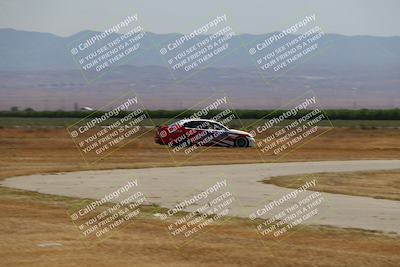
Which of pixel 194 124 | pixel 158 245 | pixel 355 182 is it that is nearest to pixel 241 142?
pixel 194 124

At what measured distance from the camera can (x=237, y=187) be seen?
68.3 feet

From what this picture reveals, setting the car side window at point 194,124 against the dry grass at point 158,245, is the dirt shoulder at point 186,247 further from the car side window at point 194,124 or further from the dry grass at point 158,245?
the car side window at point 194,124

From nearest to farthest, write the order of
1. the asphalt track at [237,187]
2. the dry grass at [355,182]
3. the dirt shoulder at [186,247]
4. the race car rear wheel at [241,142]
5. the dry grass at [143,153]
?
the dirt shoulder at [186,247] → the asphalt track at [237,187] → the dry grass at [355,182] → the dry grass at [143,153] → the race car rear wheel at [241,142]

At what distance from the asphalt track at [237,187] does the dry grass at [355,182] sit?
70 cm

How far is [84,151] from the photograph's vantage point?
34906mm

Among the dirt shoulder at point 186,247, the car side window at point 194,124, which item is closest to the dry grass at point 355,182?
the dirt shoulder at point 186,247

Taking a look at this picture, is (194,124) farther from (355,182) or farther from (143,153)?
(355,182)

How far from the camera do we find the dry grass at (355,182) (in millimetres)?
20438

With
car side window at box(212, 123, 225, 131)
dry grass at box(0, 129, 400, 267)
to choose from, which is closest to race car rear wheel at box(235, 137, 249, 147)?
Result: car side window at box(212, 123, 225, 131)

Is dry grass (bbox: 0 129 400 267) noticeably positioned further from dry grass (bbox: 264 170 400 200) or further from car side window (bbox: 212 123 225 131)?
car side window (bbox: 212 123 225 131)

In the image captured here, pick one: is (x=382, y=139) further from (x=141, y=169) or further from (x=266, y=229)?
(x=266, y=229)

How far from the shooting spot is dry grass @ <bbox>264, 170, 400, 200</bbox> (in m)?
20.4

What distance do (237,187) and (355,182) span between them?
380cm

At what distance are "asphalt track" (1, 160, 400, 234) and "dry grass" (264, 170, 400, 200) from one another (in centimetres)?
70
